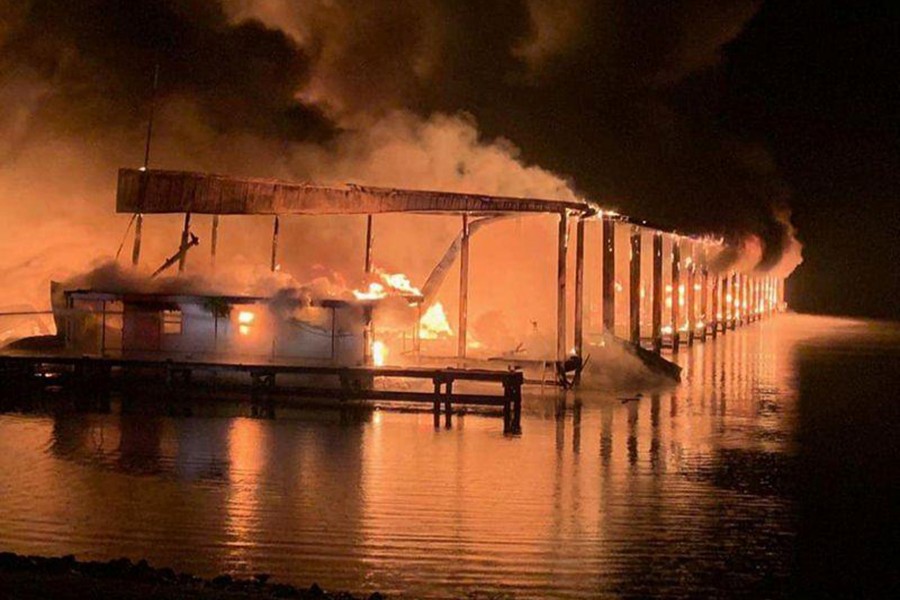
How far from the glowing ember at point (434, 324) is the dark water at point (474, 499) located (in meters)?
9.90

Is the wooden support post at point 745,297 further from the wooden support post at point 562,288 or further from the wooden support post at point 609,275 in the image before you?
the wooden support post at point 562,288

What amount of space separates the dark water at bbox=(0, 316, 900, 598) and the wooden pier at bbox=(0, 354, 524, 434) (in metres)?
0.53

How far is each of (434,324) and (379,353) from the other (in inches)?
261

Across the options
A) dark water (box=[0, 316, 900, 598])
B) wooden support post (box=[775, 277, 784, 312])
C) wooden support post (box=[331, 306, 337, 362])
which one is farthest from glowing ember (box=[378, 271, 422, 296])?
wooden support post (box=[775, 277, 784, 312])

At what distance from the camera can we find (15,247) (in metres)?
34.1

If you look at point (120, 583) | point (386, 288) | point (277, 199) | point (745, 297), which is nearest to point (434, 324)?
point (386, 288)

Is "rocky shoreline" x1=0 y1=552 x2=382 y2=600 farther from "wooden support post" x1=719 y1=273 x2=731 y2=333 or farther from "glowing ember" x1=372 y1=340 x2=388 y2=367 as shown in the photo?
"wooden support post" x1=719 y1=273 x2=731 y2=333

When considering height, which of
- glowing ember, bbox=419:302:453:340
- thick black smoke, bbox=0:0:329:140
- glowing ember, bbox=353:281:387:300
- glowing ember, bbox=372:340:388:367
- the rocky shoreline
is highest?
thick black smoke, bbox=0:0:329:140

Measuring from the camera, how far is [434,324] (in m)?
33.0

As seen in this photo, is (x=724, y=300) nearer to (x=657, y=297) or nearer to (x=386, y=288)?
(x=657, y=297)

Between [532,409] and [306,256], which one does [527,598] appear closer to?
[532,409]

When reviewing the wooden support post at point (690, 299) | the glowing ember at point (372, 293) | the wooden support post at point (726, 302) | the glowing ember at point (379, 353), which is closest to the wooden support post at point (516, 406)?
the glowing ember at point (379, 353)

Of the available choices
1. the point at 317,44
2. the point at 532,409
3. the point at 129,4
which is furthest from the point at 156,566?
the point at 317,44

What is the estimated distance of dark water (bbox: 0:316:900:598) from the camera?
10414 mm
